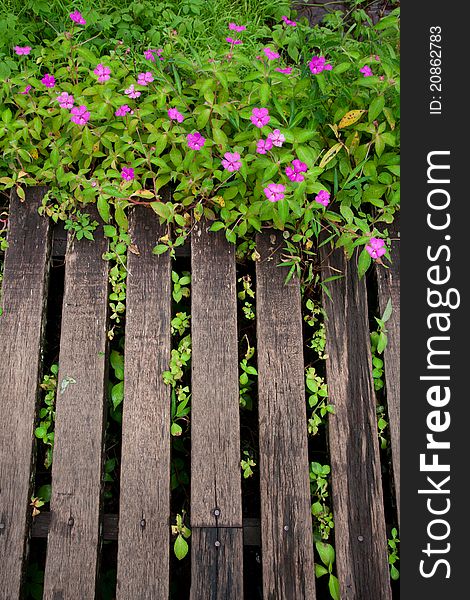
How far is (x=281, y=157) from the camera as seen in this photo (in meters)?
2.02

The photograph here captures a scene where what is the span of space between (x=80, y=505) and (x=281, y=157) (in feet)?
4.11

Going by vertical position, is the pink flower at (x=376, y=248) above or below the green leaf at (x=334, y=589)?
above

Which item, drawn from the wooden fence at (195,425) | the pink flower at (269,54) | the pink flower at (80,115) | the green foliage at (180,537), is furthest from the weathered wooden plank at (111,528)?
the pink flower at (269,54)

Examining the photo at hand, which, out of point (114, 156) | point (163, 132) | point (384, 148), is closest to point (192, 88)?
point (163, 132)

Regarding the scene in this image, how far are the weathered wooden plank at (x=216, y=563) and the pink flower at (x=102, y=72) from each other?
1.54 m

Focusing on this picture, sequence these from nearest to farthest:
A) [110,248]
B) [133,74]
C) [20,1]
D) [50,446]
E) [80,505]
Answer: [80,505]
[50,446]
[110,248]
[133,74]
[20,1]

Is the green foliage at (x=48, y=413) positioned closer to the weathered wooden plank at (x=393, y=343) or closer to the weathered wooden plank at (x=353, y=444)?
the weathered wooden plank at (x=353, y=444)

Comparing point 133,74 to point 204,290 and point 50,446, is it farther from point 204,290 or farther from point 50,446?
point 50,446

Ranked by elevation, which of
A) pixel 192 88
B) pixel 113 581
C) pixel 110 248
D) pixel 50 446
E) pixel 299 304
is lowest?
pixel 113 581

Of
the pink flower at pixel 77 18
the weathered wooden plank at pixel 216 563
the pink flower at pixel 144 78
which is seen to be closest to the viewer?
the weathered wooden plank at pixel 216 563

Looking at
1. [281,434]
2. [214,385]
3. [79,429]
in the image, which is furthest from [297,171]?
[79,429]

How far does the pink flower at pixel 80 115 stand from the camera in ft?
6.82

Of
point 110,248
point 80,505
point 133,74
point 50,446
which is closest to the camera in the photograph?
point 80,505

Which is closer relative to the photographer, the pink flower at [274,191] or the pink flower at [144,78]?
the pink flower at [274,191]
